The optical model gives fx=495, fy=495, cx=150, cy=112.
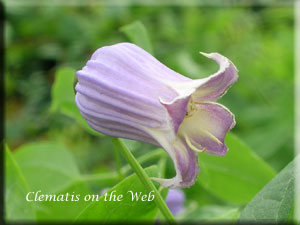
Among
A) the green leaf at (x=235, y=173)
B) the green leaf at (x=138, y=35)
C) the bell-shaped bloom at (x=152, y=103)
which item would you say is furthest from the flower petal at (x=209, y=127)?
the green leaf at (x=235, y=173)

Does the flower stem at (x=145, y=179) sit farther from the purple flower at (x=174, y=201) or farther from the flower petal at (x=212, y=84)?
the purple flower at (x=174, y=201)

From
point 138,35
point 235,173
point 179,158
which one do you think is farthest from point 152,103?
point 235,173

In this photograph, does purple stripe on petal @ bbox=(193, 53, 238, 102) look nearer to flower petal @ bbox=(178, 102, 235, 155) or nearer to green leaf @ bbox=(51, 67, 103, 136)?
flower petal @ bbox=(178, 102, 235, 155)

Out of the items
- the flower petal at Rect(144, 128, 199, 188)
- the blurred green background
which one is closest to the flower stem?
the flower petal at Rect(144, 128, 199, 188)

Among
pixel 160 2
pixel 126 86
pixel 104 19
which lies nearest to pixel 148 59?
pixel 126 86

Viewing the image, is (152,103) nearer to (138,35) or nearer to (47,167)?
(138,35)

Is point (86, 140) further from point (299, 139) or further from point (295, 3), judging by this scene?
point (295, 3)
